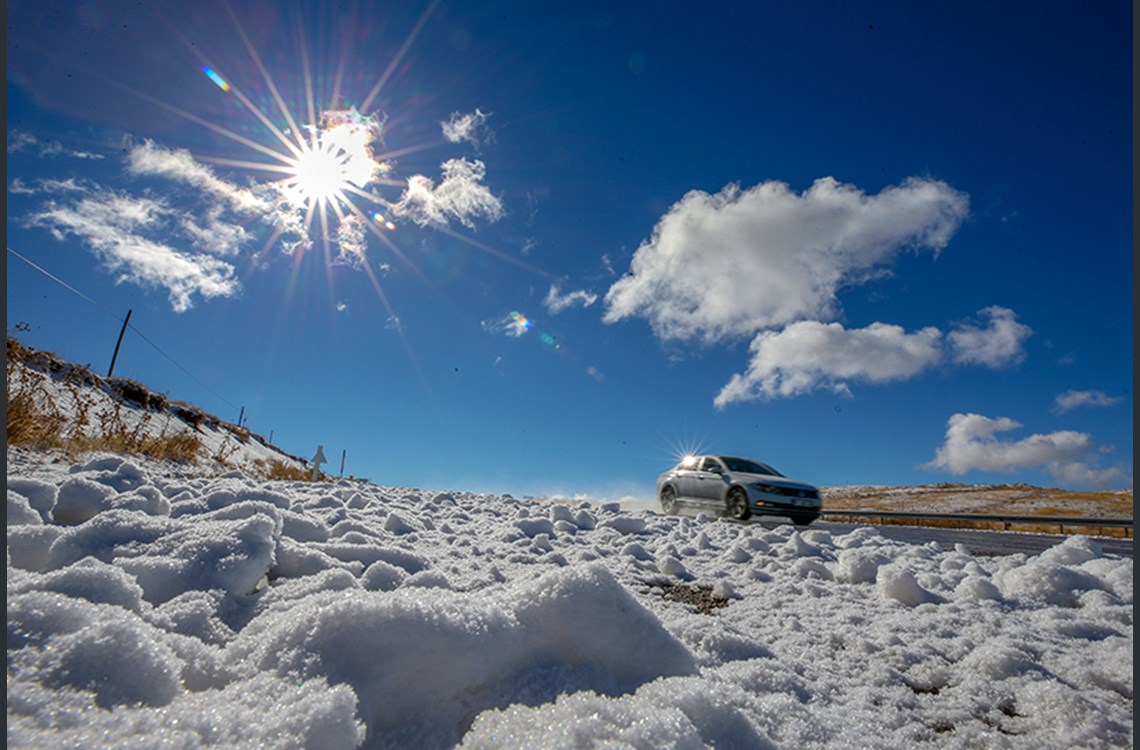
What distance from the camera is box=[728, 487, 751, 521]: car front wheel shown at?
445 inches

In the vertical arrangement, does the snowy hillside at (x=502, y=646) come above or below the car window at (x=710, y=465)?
below

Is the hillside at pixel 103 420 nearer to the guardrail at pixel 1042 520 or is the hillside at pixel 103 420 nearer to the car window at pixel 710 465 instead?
the car window at pixel 710 465

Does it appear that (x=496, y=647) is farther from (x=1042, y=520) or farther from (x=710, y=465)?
(x=1042, y=520)

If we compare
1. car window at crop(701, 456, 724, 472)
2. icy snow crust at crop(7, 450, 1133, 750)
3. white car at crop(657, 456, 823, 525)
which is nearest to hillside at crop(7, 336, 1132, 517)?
icy snow crust at crop(7, 450, 1133, 750)

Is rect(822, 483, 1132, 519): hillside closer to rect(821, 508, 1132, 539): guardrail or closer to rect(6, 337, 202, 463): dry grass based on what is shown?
rect(821, 508, 1132, 539): guardrail

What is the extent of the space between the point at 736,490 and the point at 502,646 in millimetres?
10902

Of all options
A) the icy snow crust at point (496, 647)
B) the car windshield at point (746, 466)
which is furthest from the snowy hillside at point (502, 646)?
the car windshield at point (746, 466)

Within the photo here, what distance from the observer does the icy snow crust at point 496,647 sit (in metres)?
1.07

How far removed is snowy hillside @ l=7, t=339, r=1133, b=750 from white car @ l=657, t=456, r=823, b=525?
7387 millimetres

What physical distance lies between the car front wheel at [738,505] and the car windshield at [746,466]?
64cm

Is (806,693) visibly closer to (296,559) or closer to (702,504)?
(296,559)

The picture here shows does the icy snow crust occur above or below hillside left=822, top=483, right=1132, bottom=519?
below

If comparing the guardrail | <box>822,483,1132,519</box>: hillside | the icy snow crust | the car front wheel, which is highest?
<box>822,483,1132,519</box>: hillside

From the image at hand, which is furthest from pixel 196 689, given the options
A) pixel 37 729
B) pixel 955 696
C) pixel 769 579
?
pixel 769 579
